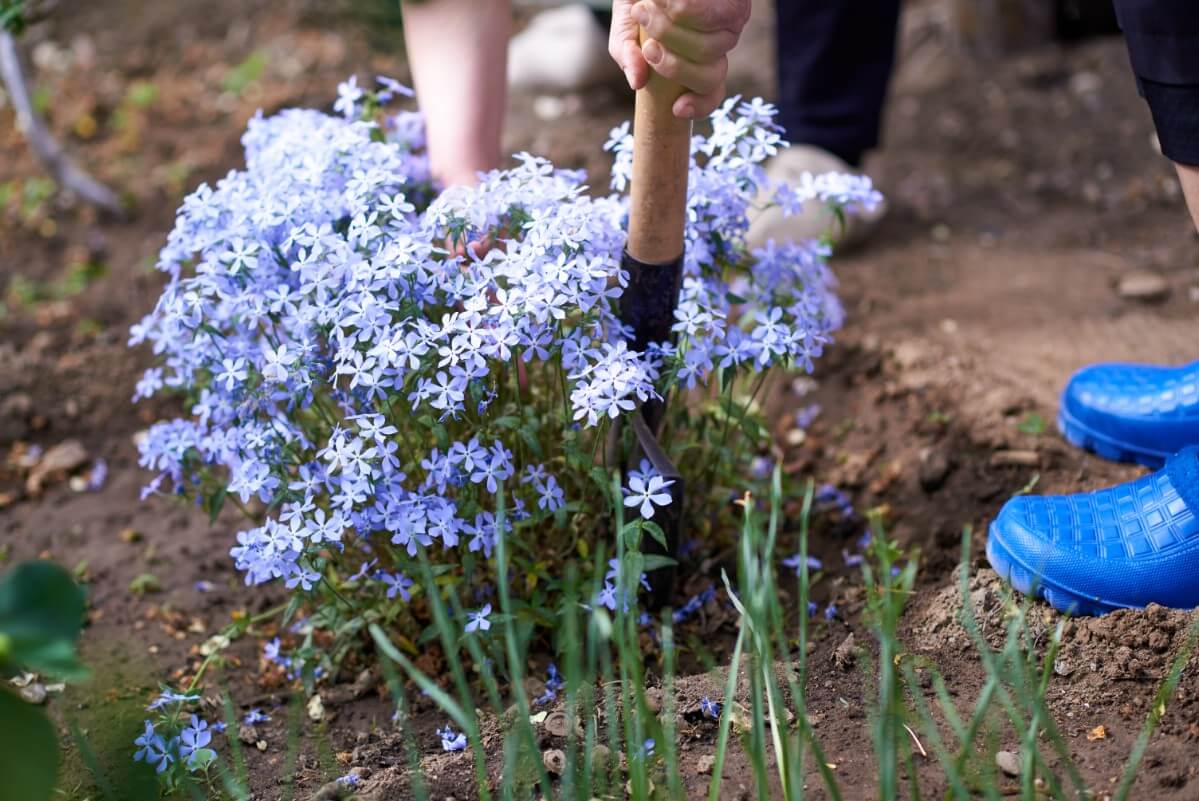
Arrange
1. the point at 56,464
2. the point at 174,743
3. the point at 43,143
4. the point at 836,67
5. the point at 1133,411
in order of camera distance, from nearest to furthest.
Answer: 1. the point at 174,743
2. the point at 1133,411
3. the point at 56,464
4. the point at 836,67
5. the point at 43,143

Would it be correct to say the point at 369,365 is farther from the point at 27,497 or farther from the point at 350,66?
the point at 350,66

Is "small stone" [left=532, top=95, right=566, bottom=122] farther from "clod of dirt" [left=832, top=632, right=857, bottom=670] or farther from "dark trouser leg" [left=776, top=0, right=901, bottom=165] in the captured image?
"clod of dirt" [left=832, top=632, right=857, bottom=670]

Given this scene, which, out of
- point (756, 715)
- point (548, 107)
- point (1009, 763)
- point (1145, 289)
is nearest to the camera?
point (756, 715)

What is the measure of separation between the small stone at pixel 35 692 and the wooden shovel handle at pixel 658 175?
3.91 feet

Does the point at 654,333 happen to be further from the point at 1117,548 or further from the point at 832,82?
the point at 832,82

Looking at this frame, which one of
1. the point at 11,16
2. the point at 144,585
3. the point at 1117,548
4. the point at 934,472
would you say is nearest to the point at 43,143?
the point at 11,16

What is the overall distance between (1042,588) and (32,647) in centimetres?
137

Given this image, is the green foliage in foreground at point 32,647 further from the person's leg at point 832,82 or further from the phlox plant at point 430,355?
the person's leg at point 832,82

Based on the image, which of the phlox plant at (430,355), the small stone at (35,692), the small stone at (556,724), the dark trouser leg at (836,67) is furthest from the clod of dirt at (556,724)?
the dark trouser leg at (836,67)

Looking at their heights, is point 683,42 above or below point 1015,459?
above

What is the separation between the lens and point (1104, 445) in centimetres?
216

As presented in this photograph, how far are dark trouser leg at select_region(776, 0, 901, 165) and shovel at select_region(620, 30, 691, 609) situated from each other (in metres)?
1.56

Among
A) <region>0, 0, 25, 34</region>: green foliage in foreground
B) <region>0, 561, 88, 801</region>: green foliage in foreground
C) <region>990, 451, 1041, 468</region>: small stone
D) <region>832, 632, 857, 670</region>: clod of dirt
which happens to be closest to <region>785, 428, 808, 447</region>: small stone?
<region>990, 451, 1041, 468</region>: small stone

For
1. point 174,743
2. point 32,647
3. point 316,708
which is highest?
point 32,647
